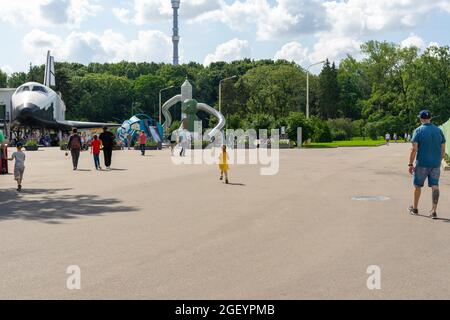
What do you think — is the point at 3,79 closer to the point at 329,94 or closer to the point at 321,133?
the point at 329,94

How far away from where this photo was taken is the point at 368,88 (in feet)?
380

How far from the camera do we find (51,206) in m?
11.5

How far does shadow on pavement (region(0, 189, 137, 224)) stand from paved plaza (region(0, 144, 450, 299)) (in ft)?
0.07

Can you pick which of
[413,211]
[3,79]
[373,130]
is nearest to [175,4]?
[3,79]

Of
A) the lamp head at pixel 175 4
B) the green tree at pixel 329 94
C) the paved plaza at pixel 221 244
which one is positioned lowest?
the paved plaza at pixel 221 244

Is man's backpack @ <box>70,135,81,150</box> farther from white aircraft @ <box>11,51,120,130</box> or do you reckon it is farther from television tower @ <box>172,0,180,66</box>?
television tower @ <box>172,0,180,66</box>

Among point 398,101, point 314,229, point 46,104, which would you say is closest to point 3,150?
point 314,229

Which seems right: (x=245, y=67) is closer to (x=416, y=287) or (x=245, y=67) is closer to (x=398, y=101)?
(x=398, y=101)

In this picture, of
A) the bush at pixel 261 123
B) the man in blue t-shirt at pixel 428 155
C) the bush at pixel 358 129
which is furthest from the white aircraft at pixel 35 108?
the bush at pixel 358 129

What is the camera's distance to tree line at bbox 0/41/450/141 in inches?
3499

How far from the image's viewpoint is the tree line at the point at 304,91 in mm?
88875

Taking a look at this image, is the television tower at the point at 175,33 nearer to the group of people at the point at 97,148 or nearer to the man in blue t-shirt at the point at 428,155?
the group of people at the point at 97,148

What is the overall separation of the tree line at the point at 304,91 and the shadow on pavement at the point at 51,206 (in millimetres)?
50093
